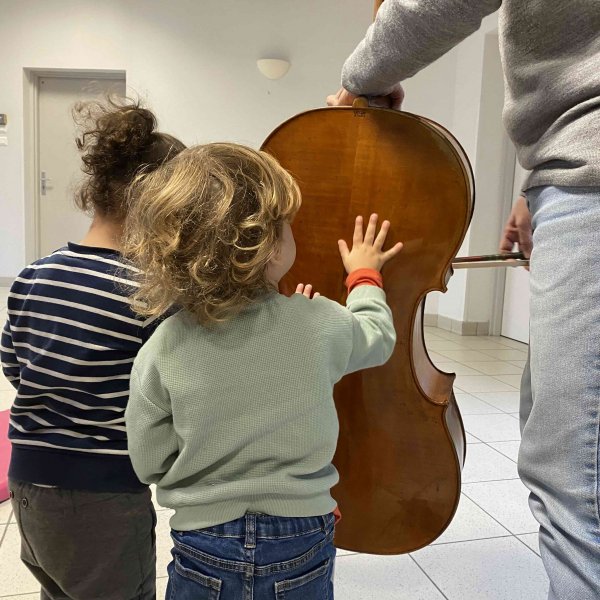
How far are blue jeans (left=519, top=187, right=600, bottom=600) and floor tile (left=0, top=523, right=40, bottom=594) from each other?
48.7 inches

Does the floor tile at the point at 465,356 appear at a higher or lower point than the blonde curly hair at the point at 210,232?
lower

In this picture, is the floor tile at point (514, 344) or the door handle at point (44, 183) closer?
the floor tile at point (514, 344)

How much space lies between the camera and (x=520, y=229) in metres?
1.17

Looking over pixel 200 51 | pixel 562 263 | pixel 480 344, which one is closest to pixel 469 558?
pixel 562 263

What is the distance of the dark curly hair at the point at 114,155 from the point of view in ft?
3.14

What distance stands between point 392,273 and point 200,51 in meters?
4.68

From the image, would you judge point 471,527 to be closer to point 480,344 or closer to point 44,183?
point 480,344

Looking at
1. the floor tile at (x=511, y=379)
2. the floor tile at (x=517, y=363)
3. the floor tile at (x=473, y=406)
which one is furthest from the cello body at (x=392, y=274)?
the floor tile at (x=517, y=363)

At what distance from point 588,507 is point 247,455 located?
1.29 ft

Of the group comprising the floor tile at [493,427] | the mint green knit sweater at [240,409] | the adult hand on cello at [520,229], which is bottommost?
the floor tile at [493,427]

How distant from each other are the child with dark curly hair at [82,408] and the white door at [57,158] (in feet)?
15.8

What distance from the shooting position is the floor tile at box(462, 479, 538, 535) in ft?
5.94

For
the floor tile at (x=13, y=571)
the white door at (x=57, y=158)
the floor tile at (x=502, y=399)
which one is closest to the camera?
the floor tile at (x=13, y=571)

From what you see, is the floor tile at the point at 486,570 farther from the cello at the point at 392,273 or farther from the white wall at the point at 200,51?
the white wall at the point at 200,51
